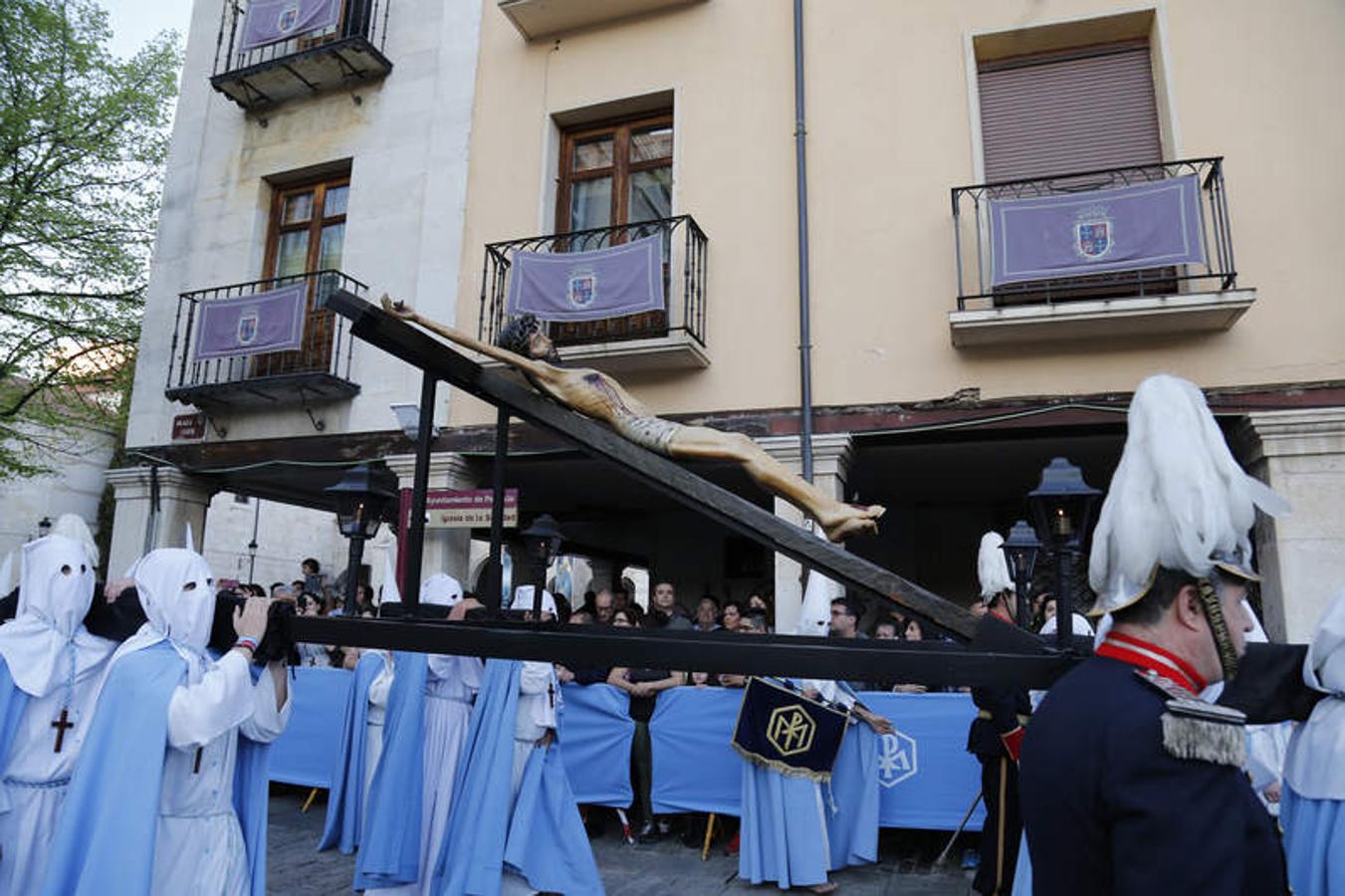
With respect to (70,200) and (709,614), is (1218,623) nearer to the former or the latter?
(709,614)

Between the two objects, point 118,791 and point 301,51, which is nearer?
point 118,791

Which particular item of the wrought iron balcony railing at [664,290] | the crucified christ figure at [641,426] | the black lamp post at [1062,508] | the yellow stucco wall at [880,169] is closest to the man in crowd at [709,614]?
the yellow stucco wall at [880,169]

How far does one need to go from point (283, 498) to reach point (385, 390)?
4.82 m

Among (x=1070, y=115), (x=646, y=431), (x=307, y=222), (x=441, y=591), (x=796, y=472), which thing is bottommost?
(x=441, y=591)

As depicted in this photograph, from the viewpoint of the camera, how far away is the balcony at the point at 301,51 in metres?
11.2

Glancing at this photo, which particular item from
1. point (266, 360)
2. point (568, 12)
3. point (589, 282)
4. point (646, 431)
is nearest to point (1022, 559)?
point (646, 431)

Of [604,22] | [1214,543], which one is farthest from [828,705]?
[604,22]

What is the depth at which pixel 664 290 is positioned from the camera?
9289 millimetres

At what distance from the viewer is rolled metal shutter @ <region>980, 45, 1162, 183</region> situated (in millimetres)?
8727

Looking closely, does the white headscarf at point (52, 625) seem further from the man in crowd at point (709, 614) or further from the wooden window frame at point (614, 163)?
the wooden window frame at point (614, 163)

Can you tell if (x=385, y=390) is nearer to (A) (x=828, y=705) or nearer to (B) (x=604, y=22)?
(B) (x=604, y=22)

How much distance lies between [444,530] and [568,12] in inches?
248

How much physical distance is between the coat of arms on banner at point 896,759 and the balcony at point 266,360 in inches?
288

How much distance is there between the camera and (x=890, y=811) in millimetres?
6652
